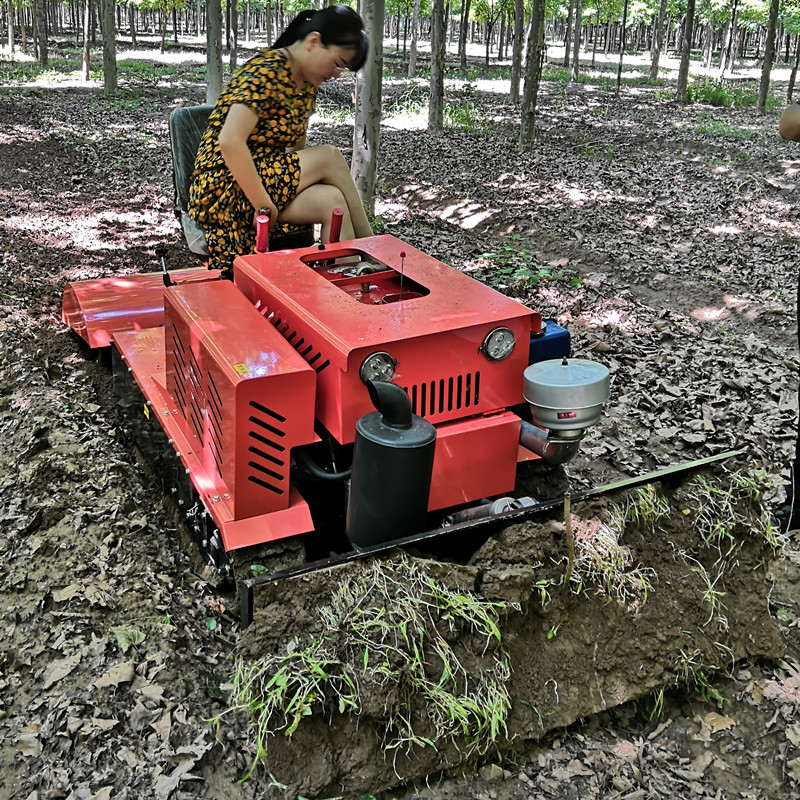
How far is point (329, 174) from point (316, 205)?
0.18 metres

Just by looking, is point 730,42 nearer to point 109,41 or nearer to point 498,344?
point 109,41

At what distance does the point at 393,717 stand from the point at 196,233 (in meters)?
3.39

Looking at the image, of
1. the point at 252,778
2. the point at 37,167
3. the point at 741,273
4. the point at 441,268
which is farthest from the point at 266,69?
the point at 37,167

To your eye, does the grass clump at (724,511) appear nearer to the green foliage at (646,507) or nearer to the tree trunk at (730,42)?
the green foliage at (646,507)

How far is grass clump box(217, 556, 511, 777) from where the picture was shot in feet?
7.60

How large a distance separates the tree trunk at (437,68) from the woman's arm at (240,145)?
11.4 metres

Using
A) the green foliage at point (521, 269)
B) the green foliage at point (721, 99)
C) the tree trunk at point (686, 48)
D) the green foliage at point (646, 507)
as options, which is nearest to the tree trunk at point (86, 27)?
the tree trunk at point (686, 48)

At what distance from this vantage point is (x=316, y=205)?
405cm

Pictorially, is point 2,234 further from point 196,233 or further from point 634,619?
point 634,619

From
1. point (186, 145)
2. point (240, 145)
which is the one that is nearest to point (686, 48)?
point (186, 145)

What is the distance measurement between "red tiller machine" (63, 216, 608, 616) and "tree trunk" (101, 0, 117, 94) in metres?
16.6

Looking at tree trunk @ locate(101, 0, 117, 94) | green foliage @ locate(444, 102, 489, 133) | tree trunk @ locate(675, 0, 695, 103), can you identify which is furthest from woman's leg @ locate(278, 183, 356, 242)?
tree trunk @ locate(675, 0, 695, 103)

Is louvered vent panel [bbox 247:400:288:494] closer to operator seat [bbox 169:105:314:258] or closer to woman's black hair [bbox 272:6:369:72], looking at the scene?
woman's black hair [bbox 272:6:369:72]

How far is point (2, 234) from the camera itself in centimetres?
840
